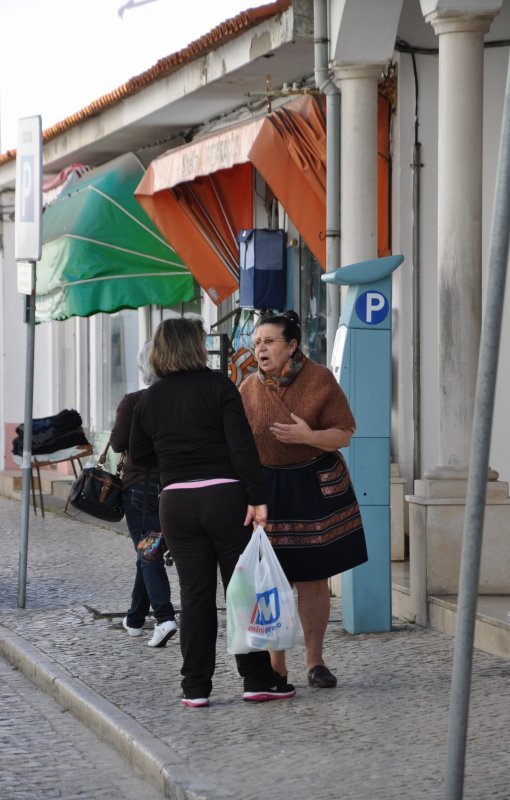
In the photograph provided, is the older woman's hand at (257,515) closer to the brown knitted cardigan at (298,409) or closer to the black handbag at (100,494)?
the brown knitted cardigan at (298,409)

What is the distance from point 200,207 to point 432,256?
4106 millimetres

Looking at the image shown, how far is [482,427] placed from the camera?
13.7 feet

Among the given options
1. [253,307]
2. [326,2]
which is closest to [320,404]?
[326,2]

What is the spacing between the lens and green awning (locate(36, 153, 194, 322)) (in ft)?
52.9

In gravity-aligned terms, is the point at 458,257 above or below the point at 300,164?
below

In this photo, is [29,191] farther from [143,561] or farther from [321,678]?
[321,678]

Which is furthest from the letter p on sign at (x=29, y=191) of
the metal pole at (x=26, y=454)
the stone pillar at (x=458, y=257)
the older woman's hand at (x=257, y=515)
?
the older woman's hand at (x=257, y=515)

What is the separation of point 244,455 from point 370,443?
6.73ft

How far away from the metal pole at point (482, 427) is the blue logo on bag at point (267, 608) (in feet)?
7.34

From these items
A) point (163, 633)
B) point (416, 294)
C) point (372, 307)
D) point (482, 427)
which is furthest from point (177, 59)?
point (482, 427)

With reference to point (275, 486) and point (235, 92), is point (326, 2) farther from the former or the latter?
point (275, 486)

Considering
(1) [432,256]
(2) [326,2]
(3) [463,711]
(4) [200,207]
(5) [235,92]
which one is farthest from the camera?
(4) [200,207]

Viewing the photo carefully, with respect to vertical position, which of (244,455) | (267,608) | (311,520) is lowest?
(267,608)

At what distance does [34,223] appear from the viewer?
32.1 ft
